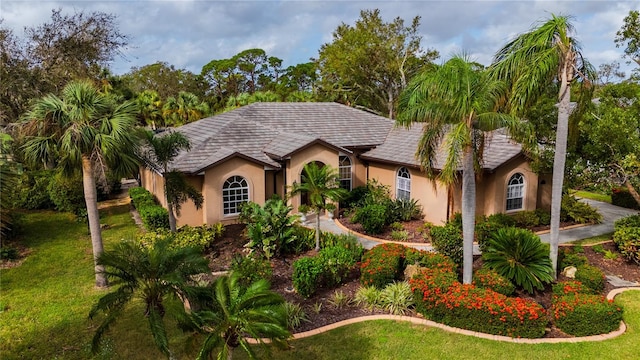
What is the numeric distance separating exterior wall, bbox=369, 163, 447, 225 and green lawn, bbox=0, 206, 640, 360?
7.54 meters

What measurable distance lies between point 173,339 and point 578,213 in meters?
18.5

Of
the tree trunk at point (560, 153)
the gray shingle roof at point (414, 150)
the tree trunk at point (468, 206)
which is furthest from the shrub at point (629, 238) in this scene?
the tree trunk at point (468, 206)

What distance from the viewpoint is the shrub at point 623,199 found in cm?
2295

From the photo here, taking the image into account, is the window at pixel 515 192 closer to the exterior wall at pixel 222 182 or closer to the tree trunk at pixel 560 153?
the tree trunk at pixel 560 153

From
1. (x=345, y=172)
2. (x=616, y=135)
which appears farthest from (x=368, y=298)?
(x=345, y=172)

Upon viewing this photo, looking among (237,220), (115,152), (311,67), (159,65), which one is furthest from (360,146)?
(159,65)

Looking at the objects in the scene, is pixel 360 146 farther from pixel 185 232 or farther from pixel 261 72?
pixel 261 72

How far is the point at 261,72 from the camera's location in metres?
64.6

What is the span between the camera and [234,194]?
62.0 ft

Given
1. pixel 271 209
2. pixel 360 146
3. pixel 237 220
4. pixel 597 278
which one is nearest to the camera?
pixel 597 278

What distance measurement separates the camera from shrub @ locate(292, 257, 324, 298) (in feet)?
38.1

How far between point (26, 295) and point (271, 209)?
7888mm

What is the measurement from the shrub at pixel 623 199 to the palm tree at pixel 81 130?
992 inches

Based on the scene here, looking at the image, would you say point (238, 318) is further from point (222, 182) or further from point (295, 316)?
point (222, 182)
